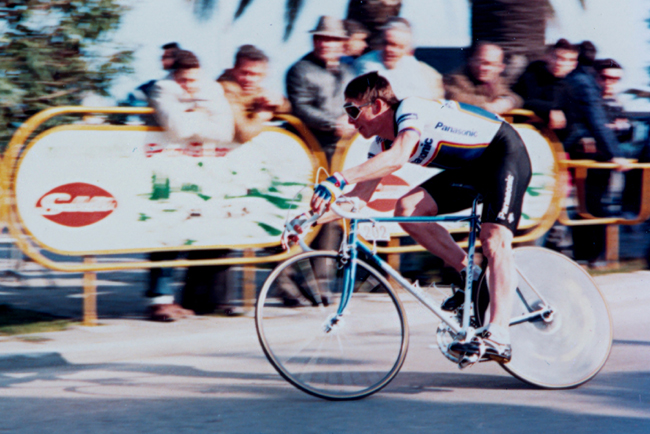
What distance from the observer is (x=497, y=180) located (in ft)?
14.4

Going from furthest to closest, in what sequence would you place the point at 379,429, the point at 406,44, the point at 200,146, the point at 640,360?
the point at 406,44 → the point at 200,146 → the point at 640,360 → the point at 379,429

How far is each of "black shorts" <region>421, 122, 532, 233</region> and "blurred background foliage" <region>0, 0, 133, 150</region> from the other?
3191mm

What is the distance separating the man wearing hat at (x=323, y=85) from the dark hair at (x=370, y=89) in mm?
2451

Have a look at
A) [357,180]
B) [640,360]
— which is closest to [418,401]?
[357,180]

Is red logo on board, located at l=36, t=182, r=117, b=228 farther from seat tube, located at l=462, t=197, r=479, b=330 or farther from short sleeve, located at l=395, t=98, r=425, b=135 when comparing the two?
seat tube, located at l=462, t=197, r=479, b=330

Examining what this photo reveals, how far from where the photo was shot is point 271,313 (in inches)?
164

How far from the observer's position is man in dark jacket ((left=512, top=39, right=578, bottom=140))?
7.96m

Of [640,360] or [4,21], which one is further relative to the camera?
[4,21]

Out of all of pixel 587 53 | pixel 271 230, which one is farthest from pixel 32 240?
pixel 587 53

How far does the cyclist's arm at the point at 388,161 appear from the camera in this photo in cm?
411

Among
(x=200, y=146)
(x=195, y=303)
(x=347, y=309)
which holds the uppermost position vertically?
(x=200, y=146)

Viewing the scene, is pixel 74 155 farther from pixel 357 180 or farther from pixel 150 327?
pixel 357 180

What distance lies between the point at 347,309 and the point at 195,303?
2.68 meters

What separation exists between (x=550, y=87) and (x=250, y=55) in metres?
3.22
